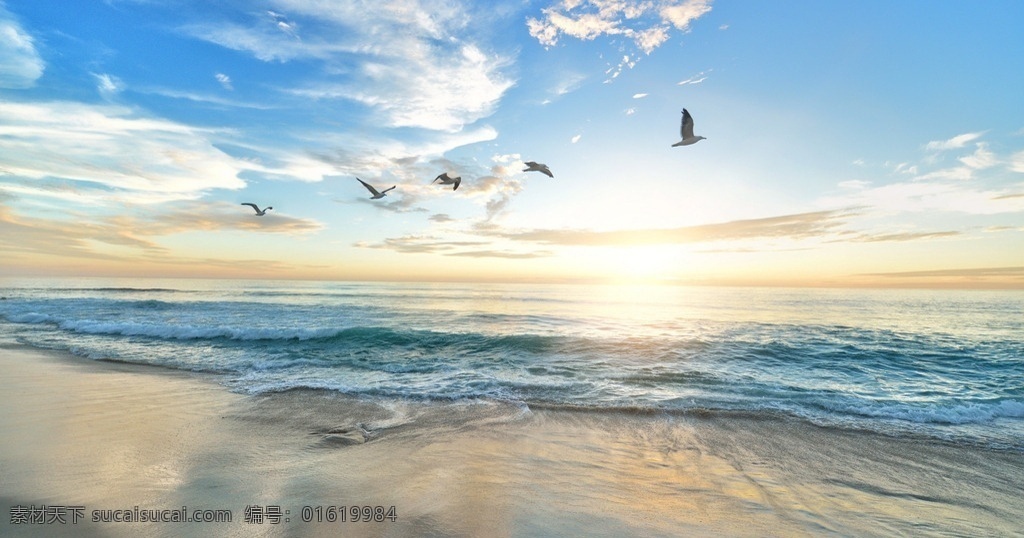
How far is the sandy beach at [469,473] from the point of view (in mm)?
4574

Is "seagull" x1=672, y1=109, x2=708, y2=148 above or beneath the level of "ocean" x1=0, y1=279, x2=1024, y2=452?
above

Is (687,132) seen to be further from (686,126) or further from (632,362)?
(632,362)

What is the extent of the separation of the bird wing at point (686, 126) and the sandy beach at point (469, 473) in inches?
257

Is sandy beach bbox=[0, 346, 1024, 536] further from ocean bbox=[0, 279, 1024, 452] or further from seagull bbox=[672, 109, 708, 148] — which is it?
seagull bbox=[672, 109, 708, 148]

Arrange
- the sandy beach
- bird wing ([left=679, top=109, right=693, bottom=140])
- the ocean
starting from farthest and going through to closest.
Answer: bird wing ([left=679, top=109, right=693, bottom=140]), the ocean, the sandy beach

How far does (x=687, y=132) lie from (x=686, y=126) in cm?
21

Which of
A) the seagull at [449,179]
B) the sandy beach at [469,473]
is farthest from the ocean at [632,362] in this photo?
the seagull at [449,179]

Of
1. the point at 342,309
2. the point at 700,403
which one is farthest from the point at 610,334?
the point at 342,309

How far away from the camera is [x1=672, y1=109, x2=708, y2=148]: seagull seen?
10.2 m

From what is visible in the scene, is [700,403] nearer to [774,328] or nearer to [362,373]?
[362,373]

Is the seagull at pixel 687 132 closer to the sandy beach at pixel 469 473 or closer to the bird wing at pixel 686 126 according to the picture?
the bird wing at pixel 686 126

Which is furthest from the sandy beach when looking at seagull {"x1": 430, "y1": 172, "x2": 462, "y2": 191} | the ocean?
seagull {"x1": 430, "y1": 172, "x2": 462, "y2": 191}

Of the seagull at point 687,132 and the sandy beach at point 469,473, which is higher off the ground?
the seagull at point 687,132

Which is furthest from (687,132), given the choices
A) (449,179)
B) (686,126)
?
(449,179)
